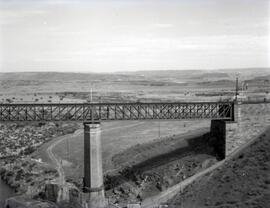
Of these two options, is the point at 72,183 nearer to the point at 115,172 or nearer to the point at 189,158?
the point at 115,172

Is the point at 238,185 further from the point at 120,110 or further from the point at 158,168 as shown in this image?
the point at 120,110

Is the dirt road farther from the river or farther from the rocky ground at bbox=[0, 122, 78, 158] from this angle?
the river

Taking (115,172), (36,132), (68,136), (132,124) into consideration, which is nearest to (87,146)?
(115,172)

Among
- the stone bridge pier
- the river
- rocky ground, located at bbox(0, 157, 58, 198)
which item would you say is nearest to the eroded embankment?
the stone bridge pier

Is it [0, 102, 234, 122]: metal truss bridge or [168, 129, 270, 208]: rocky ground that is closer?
[168, 129, 270, 208]: rocky ground

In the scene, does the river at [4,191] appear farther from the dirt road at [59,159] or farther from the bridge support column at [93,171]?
the bridge support column at [93,171]

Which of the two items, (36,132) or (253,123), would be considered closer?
(253,123)

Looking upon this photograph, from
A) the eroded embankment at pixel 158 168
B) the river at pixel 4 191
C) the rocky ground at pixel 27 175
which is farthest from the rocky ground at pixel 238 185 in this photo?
the river at pixel 4 191
